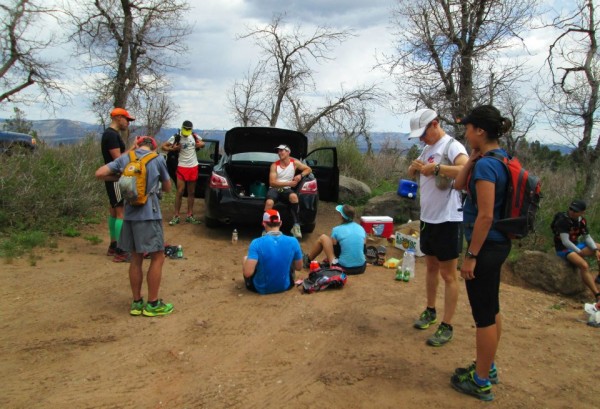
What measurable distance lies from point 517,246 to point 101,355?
6.89 metres

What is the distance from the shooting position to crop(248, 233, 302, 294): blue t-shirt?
480 centimetres

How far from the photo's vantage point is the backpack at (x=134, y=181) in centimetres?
404

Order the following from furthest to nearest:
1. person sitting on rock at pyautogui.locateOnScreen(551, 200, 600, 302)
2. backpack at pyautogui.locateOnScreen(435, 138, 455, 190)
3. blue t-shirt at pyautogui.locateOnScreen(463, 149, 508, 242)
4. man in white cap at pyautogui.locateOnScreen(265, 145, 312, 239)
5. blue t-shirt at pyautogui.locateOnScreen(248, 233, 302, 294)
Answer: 1. man in white cap at pyautogui.locateOnScreen(265, 145, 312, 239)
2. person sitting on rock at pyautogui.locateOnScreen(551, 200, 600, 302)
3. blue t-shirt at pyautogui.locateOnScreen(248, 233, 302, 294)
4. backpack at pyautogui.locateOnScreen(435, 138, 455, 190)
5. blue t-shirt at pyautogui.locateOnScreen(463, 149, 508, 242)

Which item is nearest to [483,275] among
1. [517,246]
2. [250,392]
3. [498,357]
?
[498,357]

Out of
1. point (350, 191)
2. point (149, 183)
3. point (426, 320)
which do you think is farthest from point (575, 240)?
point (149, 183)

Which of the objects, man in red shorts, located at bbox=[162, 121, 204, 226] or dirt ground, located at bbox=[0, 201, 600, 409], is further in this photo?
man in red shorts, located at bbox=[162, 121, 204, 226]

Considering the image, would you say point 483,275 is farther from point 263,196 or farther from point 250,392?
point 263,196

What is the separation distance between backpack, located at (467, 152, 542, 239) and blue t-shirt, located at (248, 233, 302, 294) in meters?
2.49

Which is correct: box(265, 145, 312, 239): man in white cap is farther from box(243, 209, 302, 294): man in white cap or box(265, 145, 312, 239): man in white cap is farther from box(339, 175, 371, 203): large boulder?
box(339, 175, 371, 203): large boulder

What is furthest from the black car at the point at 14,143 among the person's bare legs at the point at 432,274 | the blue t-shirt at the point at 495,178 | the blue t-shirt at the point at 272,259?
the blue t-shirt at the point at 495,178

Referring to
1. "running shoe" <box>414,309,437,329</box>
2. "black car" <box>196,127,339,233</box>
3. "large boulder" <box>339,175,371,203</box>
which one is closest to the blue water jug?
"black car" <box>196,127,339,233</box>

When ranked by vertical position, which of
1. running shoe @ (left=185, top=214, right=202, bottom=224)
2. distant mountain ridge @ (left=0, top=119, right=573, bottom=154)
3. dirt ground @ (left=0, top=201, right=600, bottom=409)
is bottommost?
dirt ground @ (left=0, top=201, right=600, bottom=409)

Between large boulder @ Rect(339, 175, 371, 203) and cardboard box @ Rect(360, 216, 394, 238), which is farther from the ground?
large boulder @ Rect(339, 175, 371, 203)

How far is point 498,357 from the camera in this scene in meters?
3.66
